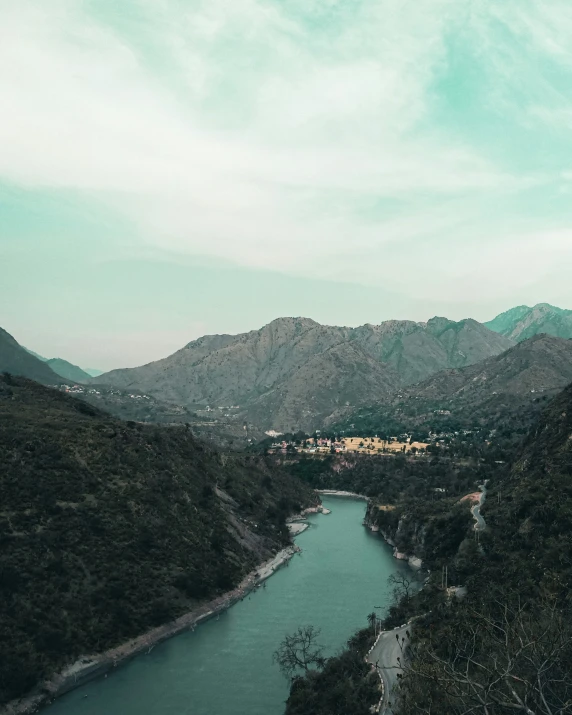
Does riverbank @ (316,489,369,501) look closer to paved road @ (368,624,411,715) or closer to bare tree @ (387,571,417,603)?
bare tree @ (387,571,417,603)

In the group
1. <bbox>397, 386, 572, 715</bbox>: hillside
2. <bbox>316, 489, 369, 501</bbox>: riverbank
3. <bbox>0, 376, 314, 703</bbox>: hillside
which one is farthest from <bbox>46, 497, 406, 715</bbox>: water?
<bbox>316, 489, 369, 501</bbox>: riverbank

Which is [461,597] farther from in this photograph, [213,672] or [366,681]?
[213,672]

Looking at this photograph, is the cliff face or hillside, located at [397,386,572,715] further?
the cliff face

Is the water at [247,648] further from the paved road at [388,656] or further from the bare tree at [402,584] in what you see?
the paved road at [388,656]

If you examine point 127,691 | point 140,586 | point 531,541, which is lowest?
point 127,691

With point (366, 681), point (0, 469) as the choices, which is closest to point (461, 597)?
point (366, 681)

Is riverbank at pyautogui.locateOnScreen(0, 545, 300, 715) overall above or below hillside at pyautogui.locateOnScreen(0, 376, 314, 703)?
below

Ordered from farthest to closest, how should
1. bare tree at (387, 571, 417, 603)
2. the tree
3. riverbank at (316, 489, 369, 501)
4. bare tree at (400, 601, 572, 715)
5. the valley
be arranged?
riverbank at (316, 489, 369, 501)
bare tree at (387, 571, 417, 603)
the tree
the valley
bare tree at (400, 601, 572, 715)

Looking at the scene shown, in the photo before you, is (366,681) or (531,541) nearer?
(366,681)
